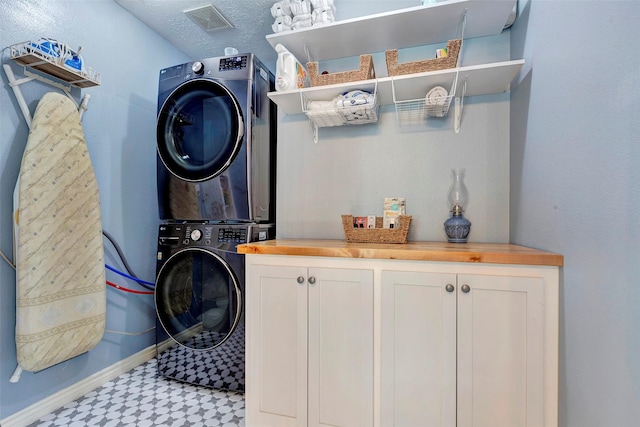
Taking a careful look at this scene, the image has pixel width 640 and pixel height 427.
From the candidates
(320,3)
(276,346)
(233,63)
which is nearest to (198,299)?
(276,346)

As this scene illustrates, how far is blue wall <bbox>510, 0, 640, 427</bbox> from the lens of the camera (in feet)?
2.31

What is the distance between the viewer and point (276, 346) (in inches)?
54.1

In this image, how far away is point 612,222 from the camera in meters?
0.77

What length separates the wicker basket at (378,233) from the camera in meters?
1.51

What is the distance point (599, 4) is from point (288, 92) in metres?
1.25

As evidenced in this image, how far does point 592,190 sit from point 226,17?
2.43m

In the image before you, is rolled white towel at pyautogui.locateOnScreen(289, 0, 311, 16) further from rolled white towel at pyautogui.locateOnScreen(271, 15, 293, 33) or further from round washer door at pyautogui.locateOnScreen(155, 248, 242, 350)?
round washer door at pyautogui.locateOnScreen(155, 248, 242, 350)

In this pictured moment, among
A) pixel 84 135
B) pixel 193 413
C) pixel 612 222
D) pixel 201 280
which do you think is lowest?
pixel 193 413

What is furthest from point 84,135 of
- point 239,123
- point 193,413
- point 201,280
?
point 193,413

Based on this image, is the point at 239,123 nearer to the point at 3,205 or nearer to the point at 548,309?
the point at 3,205

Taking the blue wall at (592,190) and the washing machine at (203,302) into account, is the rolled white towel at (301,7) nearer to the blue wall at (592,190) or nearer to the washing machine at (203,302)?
the blue wall at (592,190)

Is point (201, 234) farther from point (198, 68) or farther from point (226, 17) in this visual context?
point (226, 17)

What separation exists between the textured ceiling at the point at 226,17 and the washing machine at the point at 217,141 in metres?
0.55

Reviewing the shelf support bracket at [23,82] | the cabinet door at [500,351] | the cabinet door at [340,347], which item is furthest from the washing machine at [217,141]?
the cabinet door at [500,351]
